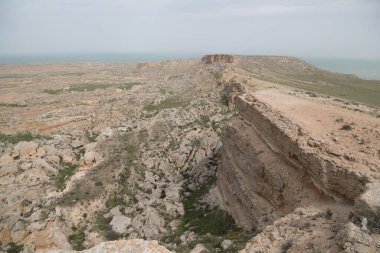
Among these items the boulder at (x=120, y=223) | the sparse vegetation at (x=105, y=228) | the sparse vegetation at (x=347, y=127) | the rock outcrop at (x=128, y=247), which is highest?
the sparse vegetation at (x=347, y=127)

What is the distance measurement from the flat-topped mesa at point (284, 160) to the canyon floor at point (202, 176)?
7cm

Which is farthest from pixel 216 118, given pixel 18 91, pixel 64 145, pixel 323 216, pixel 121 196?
pixel 18 91

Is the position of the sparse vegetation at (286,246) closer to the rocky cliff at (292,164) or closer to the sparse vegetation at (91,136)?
the rocky cliff at (292,164)

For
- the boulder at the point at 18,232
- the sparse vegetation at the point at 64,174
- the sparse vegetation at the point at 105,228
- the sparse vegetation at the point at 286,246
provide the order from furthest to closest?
the sparse vegetation at the point at 64,174, the sparse vegetation at the point at 105,228, the boulder at the point at 18,232, the sparse vegetation at the point at 286,246

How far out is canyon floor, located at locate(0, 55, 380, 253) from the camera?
1366 cm

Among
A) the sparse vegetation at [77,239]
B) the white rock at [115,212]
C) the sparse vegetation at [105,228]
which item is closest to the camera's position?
the sparse vegetation at [77,239]

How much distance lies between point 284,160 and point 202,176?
11.9 meters

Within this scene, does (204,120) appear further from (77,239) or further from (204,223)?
(77,239)

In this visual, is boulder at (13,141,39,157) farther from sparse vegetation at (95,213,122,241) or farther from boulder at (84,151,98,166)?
sparse vegetation at (95,213,122,241)

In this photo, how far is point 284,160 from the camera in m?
18.5

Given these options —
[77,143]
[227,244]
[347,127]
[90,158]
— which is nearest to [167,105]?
[77,143]

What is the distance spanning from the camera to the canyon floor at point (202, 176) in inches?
538

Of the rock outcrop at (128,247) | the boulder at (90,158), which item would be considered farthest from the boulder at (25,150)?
the rock outcrop at (128,247)

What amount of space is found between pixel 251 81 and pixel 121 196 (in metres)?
20.3
